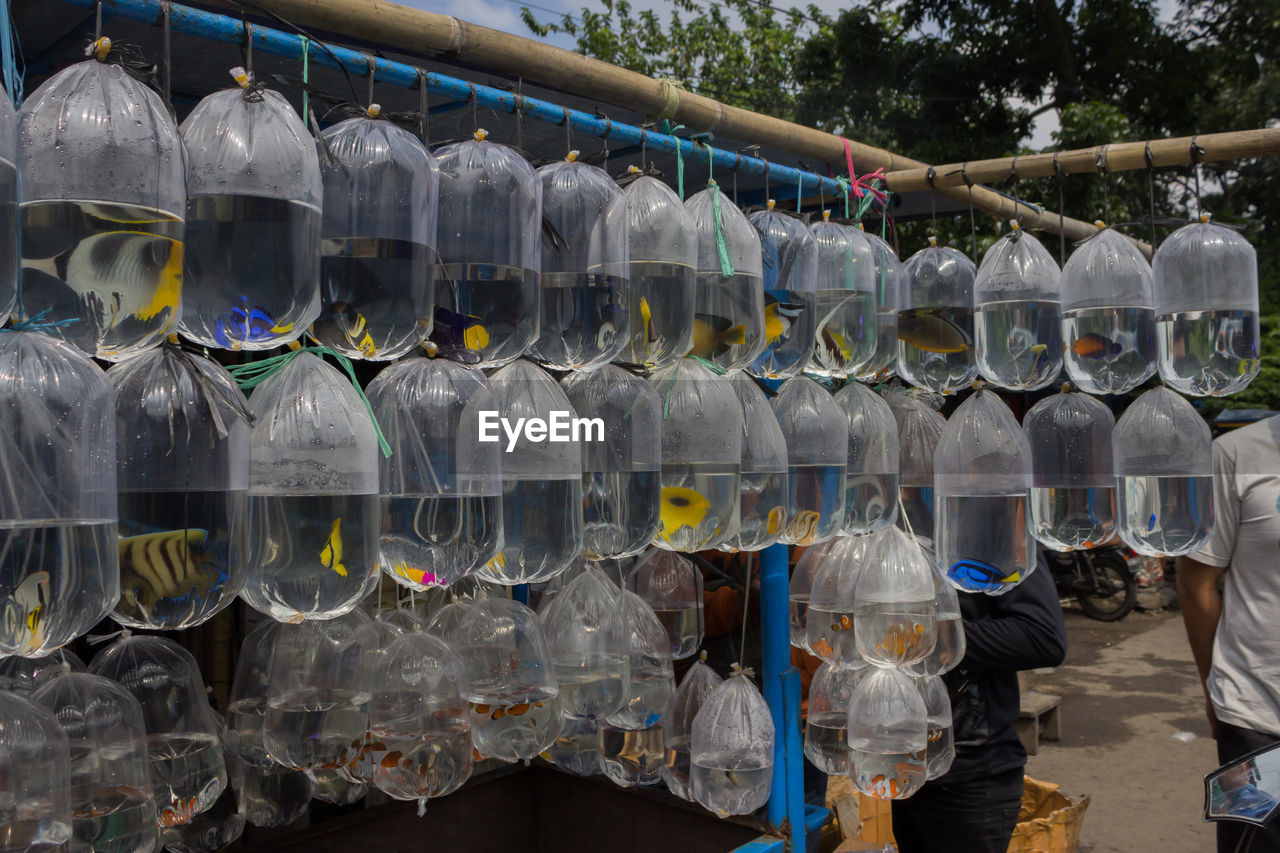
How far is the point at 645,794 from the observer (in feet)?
10.6

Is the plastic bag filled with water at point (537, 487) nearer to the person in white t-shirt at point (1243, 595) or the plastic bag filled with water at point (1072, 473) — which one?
the plastic bag filled with water at point (1072, 473)

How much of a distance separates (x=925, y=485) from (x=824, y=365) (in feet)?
2.05

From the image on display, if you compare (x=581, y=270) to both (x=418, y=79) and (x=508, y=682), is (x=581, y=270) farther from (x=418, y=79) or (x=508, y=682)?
(x=508, y=682)

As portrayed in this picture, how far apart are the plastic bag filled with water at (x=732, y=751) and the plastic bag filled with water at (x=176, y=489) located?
58.0 inches

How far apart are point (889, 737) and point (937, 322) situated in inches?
42.1

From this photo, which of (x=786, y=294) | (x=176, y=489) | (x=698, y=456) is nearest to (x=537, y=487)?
(x=698, y=456)

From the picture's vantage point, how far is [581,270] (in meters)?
1.77

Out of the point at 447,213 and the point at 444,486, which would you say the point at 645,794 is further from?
the point at 447,213

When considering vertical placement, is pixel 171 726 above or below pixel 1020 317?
below

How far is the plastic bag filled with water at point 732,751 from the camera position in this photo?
2.49 m

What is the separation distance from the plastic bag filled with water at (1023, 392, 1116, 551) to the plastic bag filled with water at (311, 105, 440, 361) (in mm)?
1598

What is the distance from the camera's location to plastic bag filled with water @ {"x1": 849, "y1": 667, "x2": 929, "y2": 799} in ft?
8.16

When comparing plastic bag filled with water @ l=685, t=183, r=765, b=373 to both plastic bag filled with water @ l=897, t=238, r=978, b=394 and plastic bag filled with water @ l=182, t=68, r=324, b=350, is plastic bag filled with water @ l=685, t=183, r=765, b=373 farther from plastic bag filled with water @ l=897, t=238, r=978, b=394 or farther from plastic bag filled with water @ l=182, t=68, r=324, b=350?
plastic bag filled with water @ l=182, t=68, r=324, b=350

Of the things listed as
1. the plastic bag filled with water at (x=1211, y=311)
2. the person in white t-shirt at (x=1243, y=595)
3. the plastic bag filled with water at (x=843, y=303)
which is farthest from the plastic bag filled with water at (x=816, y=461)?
the person in white t-shirt at (x=1243, y=595)
